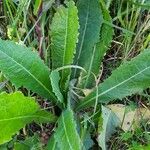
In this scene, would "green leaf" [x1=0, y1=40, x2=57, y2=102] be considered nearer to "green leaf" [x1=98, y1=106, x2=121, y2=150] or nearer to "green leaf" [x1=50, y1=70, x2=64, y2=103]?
"green leaf" [x1=50, y1=70, x2=64, y2=103]

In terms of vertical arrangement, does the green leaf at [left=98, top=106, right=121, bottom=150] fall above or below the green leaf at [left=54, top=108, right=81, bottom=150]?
below

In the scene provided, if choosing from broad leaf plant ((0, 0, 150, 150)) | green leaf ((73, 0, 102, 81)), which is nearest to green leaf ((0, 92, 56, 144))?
broad leaf plant ((0, 0, 150, 150))

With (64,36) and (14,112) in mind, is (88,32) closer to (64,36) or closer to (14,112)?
(64,36)

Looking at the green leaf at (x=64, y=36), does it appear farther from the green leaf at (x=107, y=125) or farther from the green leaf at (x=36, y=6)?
the green leaf at (x=107, y=125)

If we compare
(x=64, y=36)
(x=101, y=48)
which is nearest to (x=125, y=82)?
(x=101, y=48)

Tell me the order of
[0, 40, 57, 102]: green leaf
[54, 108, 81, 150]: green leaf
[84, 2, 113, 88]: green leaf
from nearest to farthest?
[54, 108, 81, 150]: green leaf < [0, 40, 57, 102]: green leaf < [84, 2, 113, 88]: green leaf

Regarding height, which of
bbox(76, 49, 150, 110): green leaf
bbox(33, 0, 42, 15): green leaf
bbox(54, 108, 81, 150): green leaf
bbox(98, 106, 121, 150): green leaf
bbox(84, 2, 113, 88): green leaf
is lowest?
bbox(98, 106, 121, 150): green leaf
